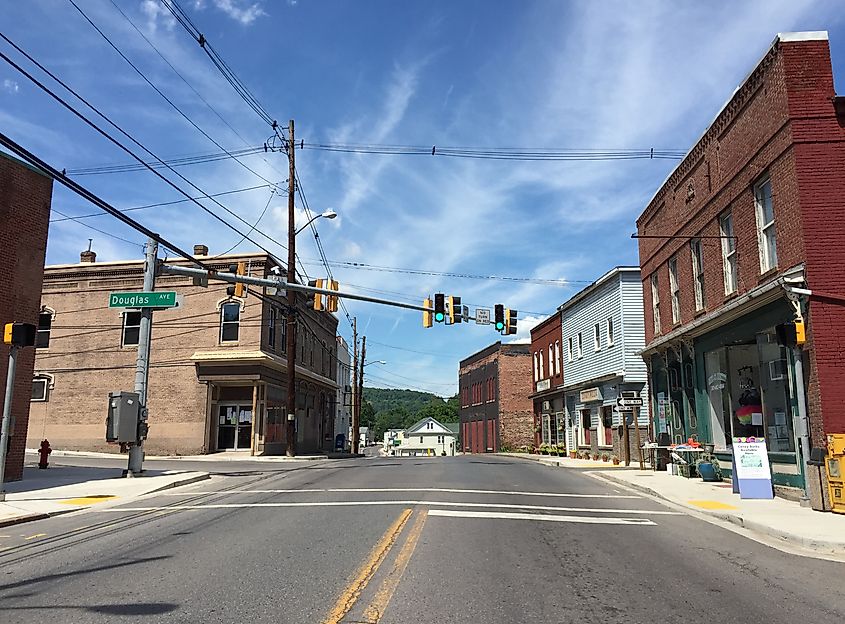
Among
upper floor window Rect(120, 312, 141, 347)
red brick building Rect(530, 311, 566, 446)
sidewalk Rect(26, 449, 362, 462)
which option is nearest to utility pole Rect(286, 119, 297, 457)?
sidewalk Rect(26, 449, 362, 462)

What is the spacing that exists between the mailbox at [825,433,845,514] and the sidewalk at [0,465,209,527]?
13.3m

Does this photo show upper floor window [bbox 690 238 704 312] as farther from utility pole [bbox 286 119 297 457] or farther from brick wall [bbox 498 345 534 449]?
brick wall [bbox 498 345 534 449]

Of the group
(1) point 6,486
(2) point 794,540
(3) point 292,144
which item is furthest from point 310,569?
(3) point 292,144

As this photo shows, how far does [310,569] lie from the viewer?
730cm

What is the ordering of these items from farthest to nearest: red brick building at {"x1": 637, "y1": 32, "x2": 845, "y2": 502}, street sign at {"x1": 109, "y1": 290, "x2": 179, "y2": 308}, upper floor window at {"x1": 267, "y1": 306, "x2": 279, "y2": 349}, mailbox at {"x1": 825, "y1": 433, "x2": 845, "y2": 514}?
upper floor window at {"x1": 267, "y1": 306, "x2": 279, "y2": 349}, street sign at {"x1": 109, "y1": 290, "x2": 179, "y2": 308}, red brick building at {"x1": 637, "y1": 32, "x2": 845, "y2": 502}, mailbox at {"x1": 825, "y1": 433, "x2": 845, "y2": 514}

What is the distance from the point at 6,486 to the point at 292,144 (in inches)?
756

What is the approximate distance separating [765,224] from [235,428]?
25.1 meters

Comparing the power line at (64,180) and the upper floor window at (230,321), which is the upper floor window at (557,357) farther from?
the power line at (64,180)

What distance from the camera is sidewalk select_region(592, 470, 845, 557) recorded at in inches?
379

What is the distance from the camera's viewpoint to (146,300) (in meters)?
18.9

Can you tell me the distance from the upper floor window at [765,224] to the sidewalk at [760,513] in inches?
199

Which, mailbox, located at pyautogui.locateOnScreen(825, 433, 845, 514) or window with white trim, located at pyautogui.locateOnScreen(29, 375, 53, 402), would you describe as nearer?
mailbox, located at pyautogui.locateOnScreen(825, 433, 845, 514)

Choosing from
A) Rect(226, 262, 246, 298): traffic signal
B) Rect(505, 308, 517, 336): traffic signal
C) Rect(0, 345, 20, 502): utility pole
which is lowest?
Rect(0, 345, 20, 502): utility pole

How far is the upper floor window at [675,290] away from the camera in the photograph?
2216 centimetres
